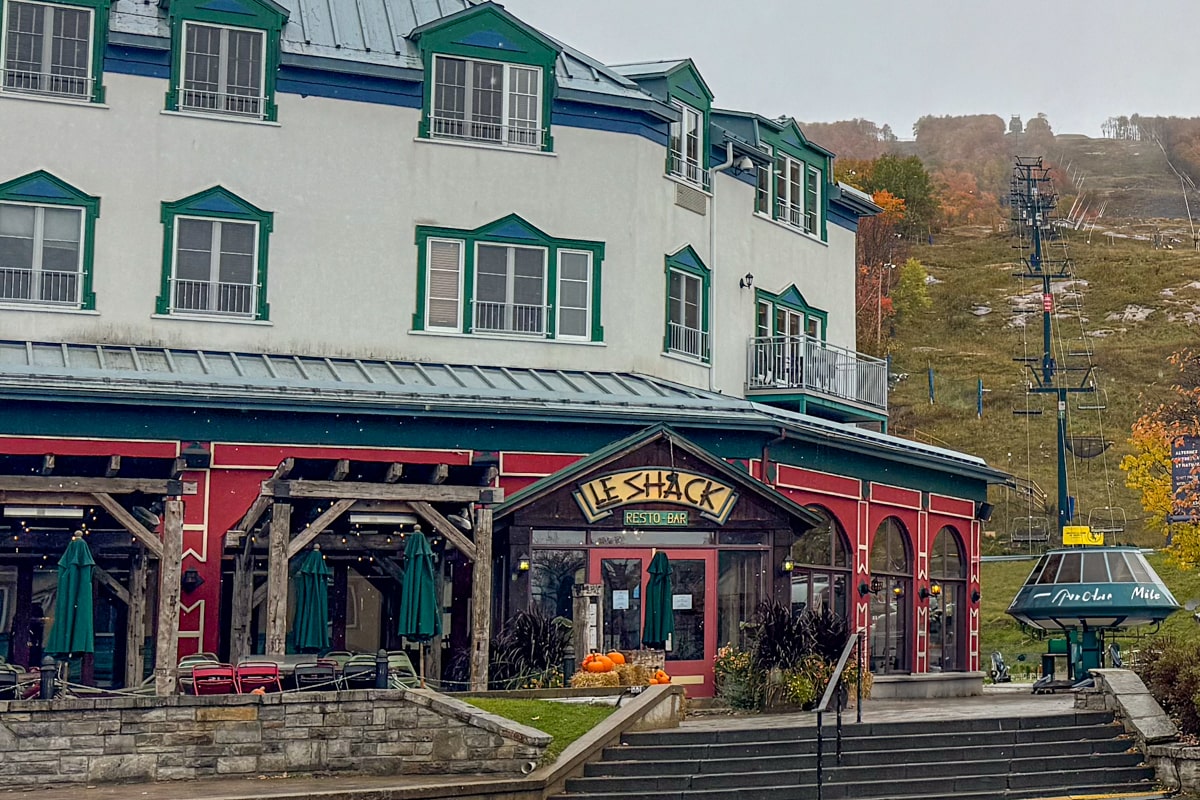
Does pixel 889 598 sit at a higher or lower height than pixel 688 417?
lower

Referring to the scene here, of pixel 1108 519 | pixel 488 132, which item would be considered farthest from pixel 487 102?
pixel 1108 519

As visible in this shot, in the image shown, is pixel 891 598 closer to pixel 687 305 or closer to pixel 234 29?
pixel 687 305

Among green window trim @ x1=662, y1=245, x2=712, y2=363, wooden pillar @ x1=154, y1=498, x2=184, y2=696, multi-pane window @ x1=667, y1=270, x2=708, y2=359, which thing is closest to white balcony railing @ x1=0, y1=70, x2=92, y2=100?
wooden pillar @ x1=154, y1=498, x2=184, y2=696

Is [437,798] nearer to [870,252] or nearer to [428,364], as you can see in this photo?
[428,364]

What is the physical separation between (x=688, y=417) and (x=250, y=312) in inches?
289

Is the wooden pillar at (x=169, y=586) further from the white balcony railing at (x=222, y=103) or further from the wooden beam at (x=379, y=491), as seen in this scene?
the white balcony railing at (x=222, y=103)

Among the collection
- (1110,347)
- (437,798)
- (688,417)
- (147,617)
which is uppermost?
(1110,347)

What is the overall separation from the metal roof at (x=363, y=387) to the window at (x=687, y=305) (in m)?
1.34

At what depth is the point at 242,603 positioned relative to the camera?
2430 cm

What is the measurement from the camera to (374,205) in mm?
29094

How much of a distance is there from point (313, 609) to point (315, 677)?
243 cm

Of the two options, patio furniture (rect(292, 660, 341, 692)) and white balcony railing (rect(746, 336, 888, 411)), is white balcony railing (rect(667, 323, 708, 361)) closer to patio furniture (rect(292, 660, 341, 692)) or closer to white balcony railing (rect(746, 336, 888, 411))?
white balcony railing (rect(746, 336, 888, 411))

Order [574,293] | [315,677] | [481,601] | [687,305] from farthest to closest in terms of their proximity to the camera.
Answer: [687,305]
[574,293]
[481,601]
[315,677]

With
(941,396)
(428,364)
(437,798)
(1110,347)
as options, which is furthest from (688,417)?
(1110,347)
